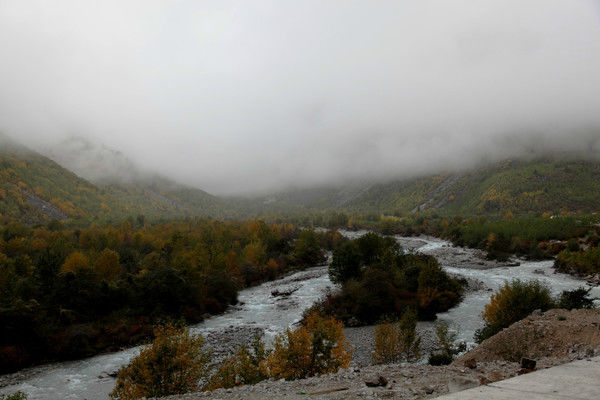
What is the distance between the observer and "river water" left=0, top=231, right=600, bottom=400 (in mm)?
32281

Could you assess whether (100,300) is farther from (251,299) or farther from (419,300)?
(419,300)

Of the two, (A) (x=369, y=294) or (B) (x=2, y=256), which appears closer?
(A) (x=369, y=294)

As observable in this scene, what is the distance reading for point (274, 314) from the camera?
53.7 m

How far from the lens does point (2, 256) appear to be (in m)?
61.6

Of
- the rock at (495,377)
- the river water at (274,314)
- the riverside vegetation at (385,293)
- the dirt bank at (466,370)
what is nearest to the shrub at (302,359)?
the dirt bank at (466,370)

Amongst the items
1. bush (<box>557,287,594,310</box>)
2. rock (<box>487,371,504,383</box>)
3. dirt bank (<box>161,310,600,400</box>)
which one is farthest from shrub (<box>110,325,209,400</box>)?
bush (<box>557,287,594,310</box>)

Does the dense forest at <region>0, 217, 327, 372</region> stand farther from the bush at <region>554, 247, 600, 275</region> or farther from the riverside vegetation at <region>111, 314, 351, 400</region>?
the bush at <region>554, 247, 600, 275</region>

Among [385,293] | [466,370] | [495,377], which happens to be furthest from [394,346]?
[385,293]

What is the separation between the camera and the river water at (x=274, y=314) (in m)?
32.3

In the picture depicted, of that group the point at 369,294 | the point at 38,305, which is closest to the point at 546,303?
the point at 369,294

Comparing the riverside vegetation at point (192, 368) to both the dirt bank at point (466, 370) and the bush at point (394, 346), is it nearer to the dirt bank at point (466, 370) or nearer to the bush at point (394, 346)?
the dirt bank at point (466, 370)

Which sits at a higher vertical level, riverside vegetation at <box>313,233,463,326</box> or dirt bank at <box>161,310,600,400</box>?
dirt bank at <box>161,310,600,400</box>

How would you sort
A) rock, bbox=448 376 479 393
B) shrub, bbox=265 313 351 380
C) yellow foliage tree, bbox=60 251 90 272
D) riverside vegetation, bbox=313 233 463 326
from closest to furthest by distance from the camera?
rock, bbox=448 376 479 393, shrub, bbox=265 313 351 380, riverside vegetation, bbox=313 233 463 326, yellow foliage tree, bbox=60 251 90 272

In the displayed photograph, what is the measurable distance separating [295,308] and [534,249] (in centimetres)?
7636
